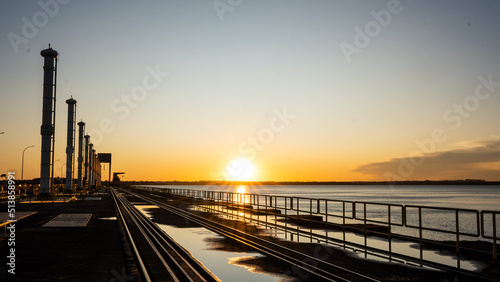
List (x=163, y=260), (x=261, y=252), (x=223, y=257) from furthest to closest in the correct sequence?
(x=261, y=252), (x=223, y=257), (x=163, y=260)

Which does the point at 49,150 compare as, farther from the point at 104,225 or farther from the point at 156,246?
the point at 156,246

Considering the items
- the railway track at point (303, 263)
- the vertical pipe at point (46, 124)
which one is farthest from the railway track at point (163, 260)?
the vertical pipe at point (46, 124)

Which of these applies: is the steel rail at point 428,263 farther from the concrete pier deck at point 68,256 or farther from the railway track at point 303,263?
the concrete pier deck at point 68,256

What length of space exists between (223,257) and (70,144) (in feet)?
228

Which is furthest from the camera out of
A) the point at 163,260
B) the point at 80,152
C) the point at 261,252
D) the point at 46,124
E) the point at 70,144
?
the point at 80,152

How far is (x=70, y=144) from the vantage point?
76.3 metres

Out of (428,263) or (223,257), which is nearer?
(428,263)

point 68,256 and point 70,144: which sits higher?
point 70,144

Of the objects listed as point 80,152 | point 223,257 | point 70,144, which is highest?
point 70,144

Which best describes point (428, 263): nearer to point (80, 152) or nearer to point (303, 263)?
point (303, 263)

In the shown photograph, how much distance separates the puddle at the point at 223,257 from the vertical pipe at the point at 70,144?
59.6 meters

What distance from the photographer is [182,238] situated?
18484mm

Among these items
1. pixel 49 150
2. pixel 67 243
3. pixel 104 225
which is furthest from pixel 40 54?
pixel 67 243

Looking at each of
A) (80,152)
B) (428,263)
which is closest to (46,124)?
(80,152)
